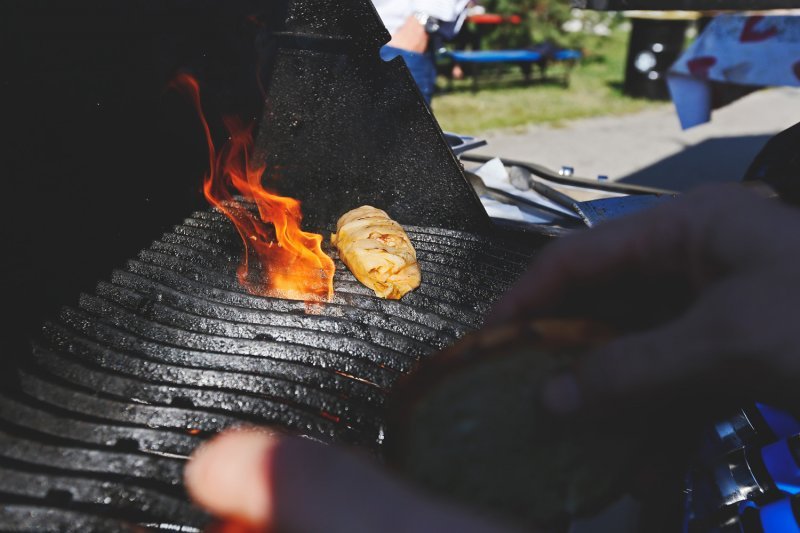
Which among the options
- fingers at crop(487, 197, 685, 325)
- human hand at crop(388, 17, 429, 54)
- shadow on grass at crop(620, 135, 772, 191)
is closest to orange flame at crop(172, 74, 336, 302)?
fingers at crop(487, 197, 685, 325)

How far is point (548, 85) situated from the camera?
14.3 metres

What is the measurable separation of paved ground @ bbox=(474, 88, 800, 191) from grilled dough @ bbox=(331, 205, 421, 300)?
6.30 metres

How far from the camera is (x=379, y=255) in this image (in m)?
2.68

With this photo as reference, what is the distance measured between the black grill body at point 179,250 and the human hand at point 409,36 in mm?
2900

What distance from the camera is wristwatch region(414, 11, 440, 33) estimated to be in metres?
5.87

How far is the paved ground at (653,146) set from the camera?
28.5 feet

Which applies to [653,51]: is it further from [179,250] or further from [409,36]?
[179,250]

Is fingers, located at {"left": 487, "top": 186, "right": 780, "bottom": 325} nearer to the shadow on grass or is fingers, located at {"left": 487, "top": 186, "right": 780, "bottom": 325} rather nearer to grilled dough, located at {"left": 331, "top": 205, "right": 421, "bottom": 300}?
grilled dough, located at {"left": 331, "top": 205, "right": 421, "bottom": 300}

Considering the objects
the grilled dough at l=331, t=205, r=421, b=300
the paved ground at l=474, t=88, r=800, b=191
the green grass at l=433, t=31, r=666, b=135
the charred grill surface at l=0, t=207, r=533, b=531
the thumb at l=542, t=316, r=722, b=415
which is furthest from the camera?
the green grass at l=433, t=31, r=666, b=135

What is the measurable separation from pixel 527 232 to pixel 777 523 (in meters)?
1.69

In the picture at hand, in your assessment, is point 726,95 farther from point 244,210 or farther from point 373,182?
point 244,210

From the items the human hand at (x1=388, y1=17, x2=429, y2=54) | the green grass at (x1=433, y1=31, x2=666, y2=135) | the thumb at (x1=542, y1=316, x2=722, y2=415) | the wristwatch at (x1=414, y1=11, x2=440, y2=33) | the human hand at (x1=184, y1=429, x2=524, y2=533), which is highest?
the green grass at (x1=433, y1=31, x2=666, y2=135)

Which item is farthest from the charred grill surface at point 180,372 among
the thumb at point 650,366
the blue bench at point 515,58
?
the blue bench at point 515,58

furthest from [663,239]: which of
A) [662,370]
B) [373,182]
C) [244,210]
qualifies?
[244,210]
